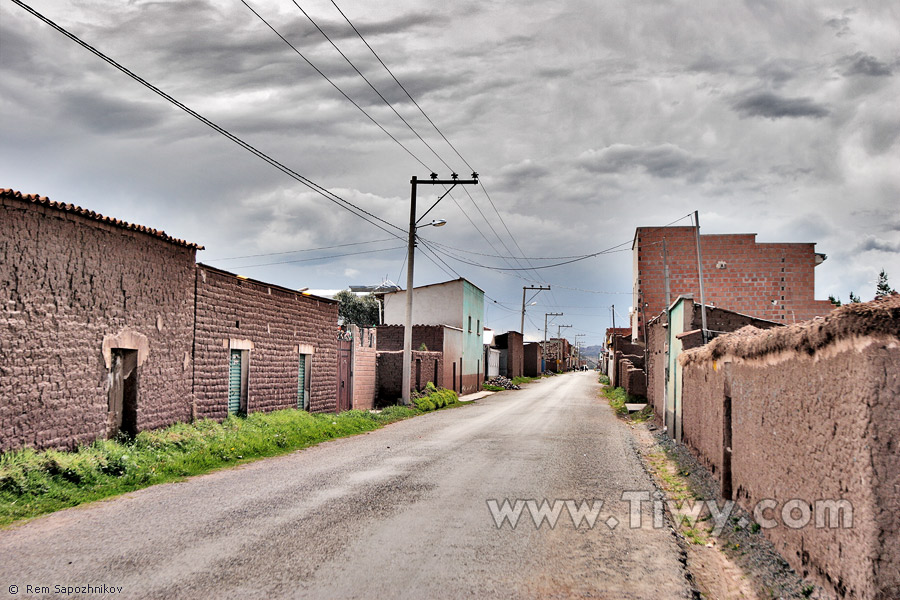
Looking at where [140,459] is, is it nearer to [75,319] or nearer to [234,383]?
[75,319]

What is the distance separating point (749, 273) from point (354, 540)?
32.8 metres

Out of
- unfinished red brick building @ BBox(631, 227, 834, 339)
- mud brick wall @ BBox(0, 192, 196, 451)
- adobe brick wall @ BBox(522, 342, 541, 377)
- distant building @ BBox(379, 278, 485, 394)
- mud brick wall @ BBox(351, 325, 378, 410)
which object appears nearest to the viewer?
mud brick wall @ BBox(0, 192, 196, 451)

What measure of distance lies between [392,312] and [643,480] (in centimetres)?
3274

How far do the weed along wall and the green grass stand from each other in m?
8.45

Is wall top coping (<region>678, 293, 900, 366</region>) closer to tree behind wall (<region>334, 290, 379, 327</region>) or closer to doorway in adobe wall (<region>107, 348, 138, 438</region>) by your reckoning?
doorway in adobe wall (<region>107, 348, 138, 438</region>)

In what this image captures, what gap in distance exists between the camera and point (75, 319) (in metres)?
10.8

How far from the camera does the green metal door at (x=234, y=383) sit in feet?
53.2

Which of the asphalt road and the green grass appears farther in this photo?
the green grass

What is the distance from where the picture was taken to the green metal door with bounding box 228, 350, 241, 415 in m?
16.2

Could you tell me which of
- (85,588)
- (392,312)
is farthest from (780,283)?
(85,588)

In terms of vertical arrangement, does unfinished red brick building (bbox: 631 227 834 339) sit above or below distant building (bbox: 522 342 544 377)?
above

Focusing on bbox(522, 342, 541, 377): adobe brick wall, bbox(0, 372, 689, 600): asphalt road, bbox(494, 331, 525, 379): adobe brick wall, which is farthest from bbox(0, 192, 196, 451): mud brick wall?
bbox(522, 342, 541, 377): adobe brick wall

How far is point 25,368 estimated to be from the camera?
9.75 metres

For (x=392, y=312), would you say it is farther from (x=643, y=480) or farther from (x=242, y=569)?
(x=242, y=569)
